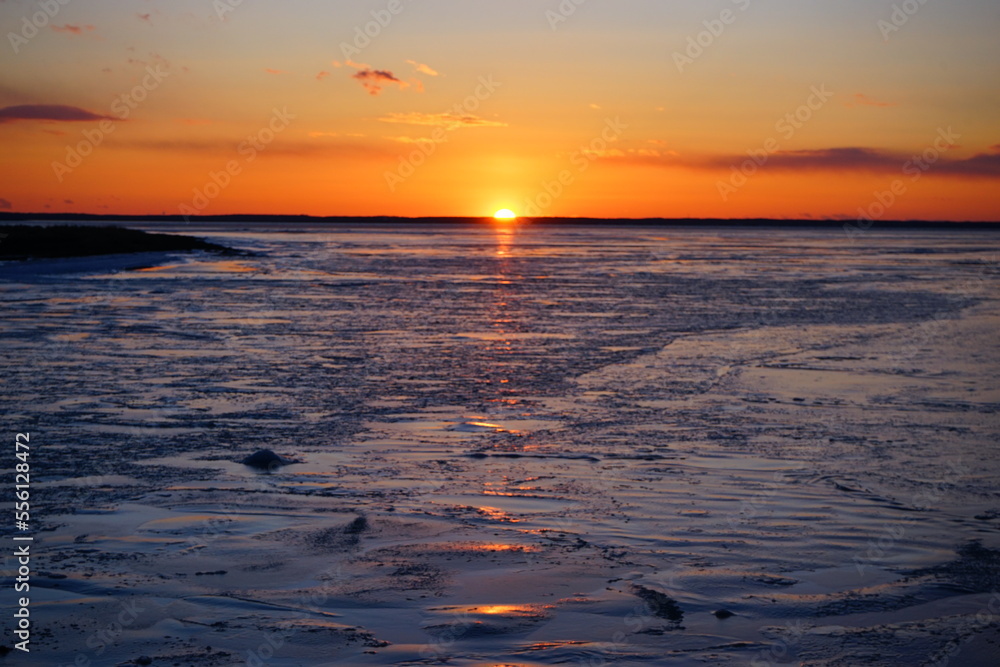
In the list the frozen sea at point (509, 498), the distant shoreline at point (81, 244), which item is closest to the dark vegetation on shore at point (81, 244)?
the distant shoreline at point (81, 244)

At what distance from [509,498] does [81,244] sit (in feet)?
181

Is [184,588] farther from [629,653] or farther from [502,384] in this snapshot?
[502,384]

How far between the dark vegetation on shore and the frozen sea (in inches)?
1456

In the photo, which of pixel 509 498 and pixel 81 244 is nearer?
pixel 509 498

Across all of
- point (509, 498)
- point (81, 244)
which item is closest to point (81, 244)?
point (81, 244)

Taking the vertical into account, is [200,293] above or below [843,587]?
above

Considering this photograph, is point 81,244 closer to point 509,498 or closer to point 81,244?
point 81,244

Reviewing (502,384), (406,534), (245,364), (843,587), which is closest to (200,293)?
(245,364)

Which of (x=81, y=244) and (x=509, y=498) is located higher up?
(x=81, y=244)

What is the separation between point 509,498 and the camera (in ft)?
25.2

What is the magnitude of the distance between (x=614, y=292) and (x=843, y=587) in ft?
82.8

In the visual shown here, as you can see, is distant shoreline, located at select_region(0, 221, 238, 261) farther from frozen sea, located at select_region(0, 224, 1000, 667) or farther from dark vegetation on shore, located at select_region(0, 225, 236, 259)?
frozen sea, located at select_region(0, 224, 1000, 667)

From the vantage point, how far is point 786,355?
1619 cm

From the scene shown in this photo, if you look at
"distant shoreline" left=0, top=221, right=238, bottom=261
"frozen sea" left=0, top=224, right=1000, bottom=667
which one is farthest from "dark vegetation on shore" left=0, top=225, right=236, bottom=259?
"frozen sea" left=0, top=224, right=1000, bottom=667
